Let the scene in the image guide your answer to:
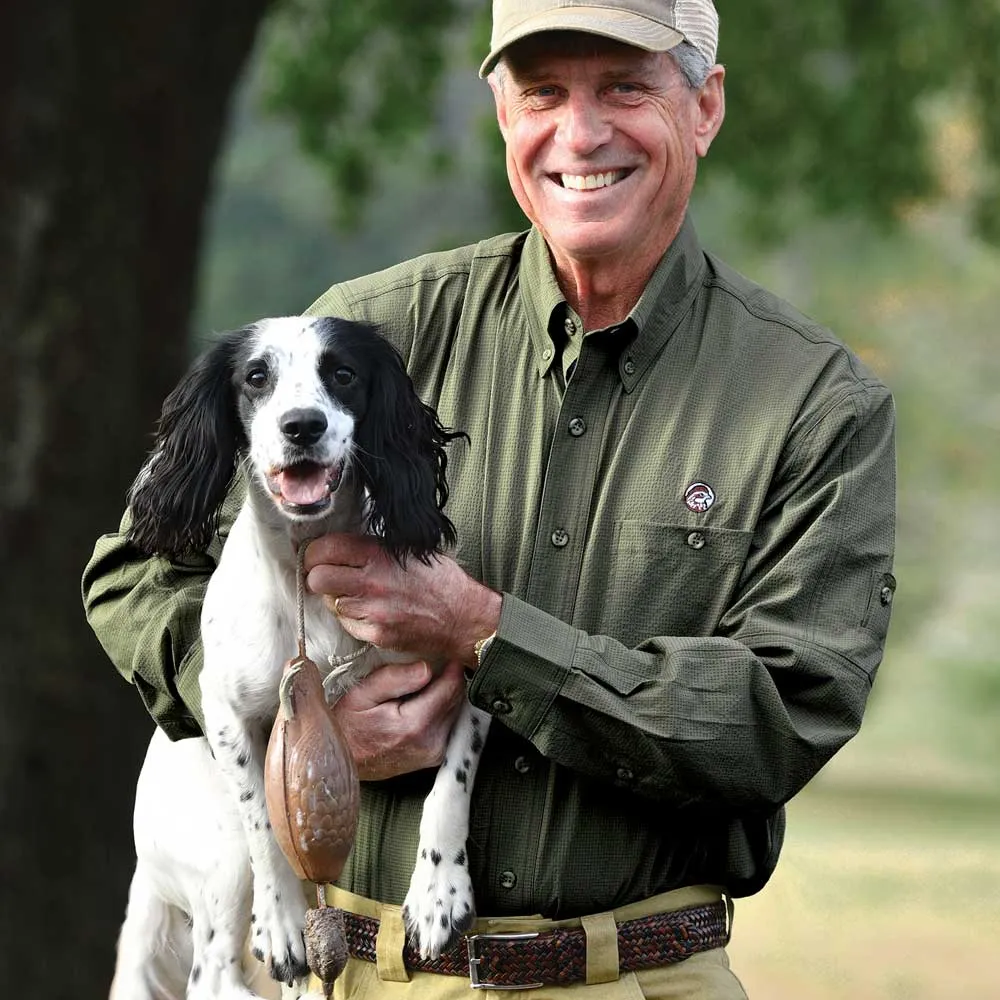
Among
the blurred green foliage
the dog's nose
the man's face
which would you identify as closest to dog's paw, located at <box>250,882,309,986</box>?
the dog's nose

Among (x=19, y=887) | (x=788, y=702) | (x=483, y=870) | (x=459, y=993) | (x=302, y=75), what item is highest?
(x=302, y=75)

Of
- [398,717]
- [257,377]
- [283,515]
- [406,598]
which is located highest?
[257,377]

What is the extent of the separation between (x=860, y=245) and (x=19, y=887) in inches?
733

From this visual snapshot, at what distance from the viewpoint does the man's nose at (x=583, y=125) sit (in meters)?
3.69

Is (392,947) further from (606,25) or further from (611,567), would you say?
(606,25)

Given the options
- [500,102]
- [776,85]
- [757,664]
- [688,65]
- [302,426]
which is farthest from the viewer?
[776,85]

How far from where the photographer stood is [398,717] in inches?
139

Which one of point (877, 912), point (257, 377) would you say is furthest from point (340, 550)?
point (877, 912)

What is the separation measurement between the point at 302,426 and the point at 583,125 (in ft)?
2.78

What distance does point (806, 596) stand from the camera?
3.52m

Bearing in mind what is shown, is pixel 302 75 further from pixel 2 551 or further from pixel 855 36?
pixel 2 551

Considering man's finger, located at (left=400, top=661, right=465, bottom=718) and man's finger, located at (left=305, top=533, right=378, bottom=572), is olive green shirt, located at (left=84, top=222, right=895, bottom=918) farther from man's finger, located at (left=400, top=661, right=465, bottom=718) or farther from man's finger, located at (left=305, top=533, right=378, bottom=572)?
A: man's finger, located at (left=305, top=533, right=378, bottom=572)

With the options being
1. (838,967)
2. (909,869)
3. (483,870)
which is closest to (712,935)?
(483,870)

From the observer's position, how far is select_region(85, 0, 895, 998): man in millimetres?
3418
